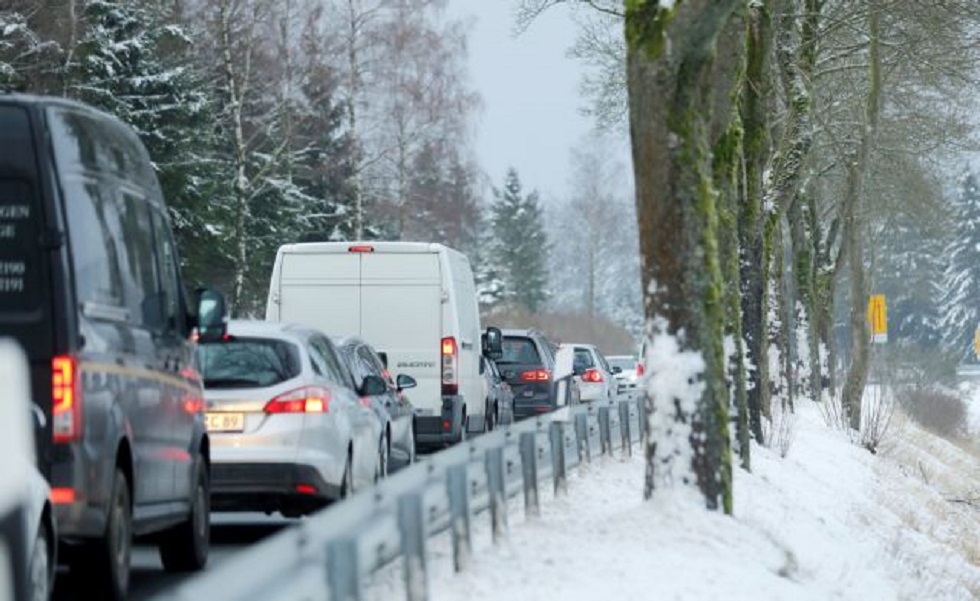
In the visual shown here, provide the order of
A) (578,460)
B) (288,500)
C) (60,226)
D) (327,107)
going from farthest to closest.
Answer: (327,107) → (578,460) → (288,500) → (60,226)

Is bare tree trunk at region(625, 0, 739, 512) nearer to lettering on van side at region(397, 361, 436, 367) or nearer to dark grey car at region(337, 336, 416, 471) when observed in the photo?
dark grey car at region(337, 336, 416, 471)

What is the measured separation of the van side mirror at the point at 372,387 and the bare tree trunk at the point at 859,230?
17984 millimetres

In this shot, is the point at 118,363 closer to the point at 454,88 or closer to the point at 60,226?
the point at 60,226

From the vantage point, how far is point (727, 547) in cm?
1280

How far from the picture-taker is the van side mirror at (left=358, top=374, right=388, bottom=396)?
56.6 ft

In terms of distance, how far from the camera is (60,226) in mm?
10281

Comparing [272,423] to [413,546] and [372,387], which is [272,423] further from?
A: [413,546]

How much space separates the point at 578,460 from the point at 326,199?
1737 inches

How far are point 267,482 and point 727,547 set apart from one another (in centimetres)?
376

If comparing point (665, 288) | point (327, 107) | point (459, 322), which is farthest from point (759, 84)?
point (327, 107)

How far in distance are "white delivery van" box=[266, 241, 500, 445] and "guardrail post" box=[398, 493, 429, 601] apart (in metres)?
13.7

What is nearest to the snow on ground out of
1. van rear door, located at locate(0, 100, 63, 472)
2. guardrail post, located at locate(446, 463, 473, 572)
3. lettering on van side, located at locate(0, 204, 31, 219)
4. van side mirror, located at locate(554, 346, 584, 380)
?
guardrail post, located at locate(446, 463, 473, 572)

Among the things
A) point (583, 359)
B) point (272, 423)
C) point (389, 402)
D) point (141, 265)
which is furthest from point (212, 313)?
point (583, 359)

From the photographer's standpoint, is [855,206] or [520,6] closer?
[520,6]
